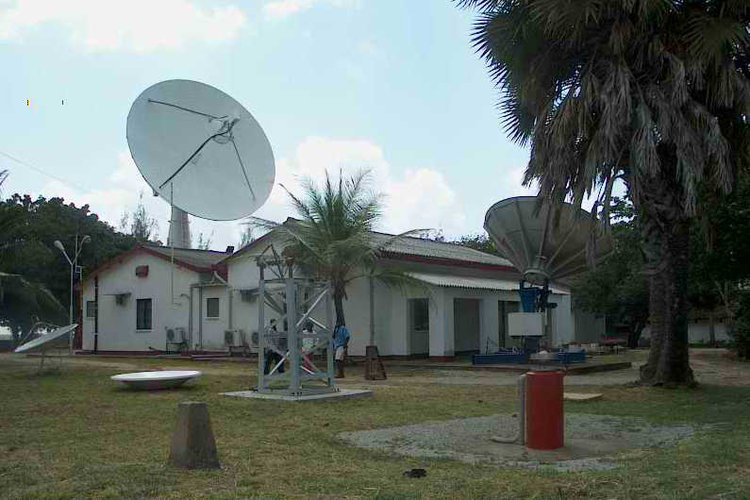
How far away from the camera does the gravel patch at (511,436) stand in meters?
8.30

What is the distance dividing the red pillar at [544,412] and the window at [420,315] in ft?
63.1

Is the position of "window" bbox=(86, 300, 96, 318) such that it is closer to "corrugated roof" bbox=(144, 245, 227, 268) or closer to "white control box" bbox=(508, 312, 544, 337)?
"corrugated roof" bbox=(144, 245, 227, 268)

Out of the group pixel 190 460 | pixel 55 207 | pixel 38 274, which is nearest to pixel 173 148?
pixel 190 460

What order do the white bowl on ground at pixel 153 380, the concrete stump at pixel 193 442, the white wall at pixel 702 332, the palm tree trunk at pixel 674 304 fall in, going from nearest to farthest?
the concrete stump at pixel 193 442
the white bowl on ground at pixel 153 380
the palm tree trunk at pixel 674 304
the white wall at pixel 702 332

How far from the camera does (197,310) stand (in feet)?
108

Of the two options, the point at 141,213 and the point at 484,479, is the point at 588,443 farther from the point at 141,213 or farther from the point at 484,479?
the point at 141,213

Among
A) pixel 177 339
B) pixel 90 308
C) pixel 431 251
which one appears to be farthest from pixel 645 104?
pixel 90 308

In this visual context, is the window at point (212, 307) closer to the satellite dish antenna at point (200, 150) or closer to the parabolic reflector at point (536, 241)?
the parabolic reflector at point (536, 241)

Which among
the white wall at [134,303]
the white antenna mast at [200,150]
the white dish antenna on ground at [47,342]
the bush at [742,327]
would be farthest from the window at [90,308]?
the bush at [742,327]

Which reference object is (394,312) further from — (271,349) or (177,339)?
(271,349)

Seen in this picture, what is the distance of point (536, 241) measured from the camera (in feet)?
73.5

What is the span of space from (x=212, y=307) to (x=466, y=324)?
1044 cm

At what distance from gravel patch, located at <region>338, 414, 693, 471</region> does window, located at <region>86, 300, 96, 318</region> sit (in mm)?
29126

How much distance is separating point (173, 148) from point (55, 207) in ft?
109
